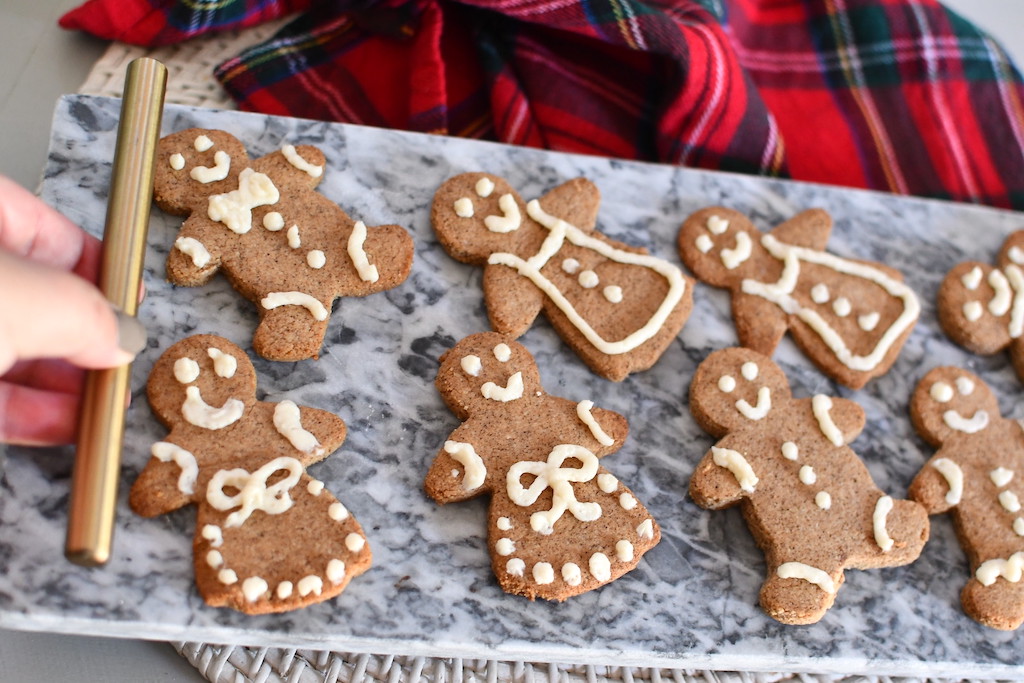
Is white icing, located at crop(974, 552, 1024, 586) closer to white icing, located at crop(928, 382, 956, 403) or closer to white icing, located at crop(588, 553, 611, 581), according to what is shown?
white icing, located at crop(928, 382, 956, 403)

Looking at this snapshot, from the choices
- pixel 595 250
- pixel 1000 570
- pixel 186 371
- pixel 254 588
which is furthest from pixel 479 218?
pixel 1000 570

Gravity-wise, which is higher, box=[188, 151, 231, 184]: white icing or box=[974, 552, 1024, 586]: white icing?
→ box=[188, 151, 231, 184]: white icing

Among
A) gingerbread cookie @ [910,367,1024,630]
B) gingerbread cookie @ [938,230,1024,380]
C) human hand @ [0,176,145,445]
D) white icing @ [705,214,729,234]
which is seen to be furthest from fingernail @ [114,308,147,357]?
gingerbread cookie @ [938,230,1024,380]

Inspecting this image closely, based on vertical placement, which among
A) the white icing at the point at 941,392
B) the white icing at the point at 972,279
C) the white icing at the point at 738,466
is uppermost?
the white icing at the point at 972,279

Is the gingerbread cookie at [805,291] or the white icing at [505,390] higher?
the gingerbread cookie at [805,291]

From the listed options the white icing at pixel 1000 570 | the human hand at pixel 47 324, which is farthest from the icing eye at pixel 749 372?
the human hand at pixel 47 324

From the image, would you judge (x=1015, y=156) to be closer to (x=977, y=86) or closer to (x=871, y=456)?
(x=977, y=86)

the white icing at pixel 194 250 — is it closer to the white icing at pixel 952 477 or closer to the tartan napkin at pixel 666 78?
the tartan napkin at pixel 666 78

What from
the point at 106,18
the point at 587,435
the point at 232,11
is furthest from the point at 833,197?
the point at 106,18
